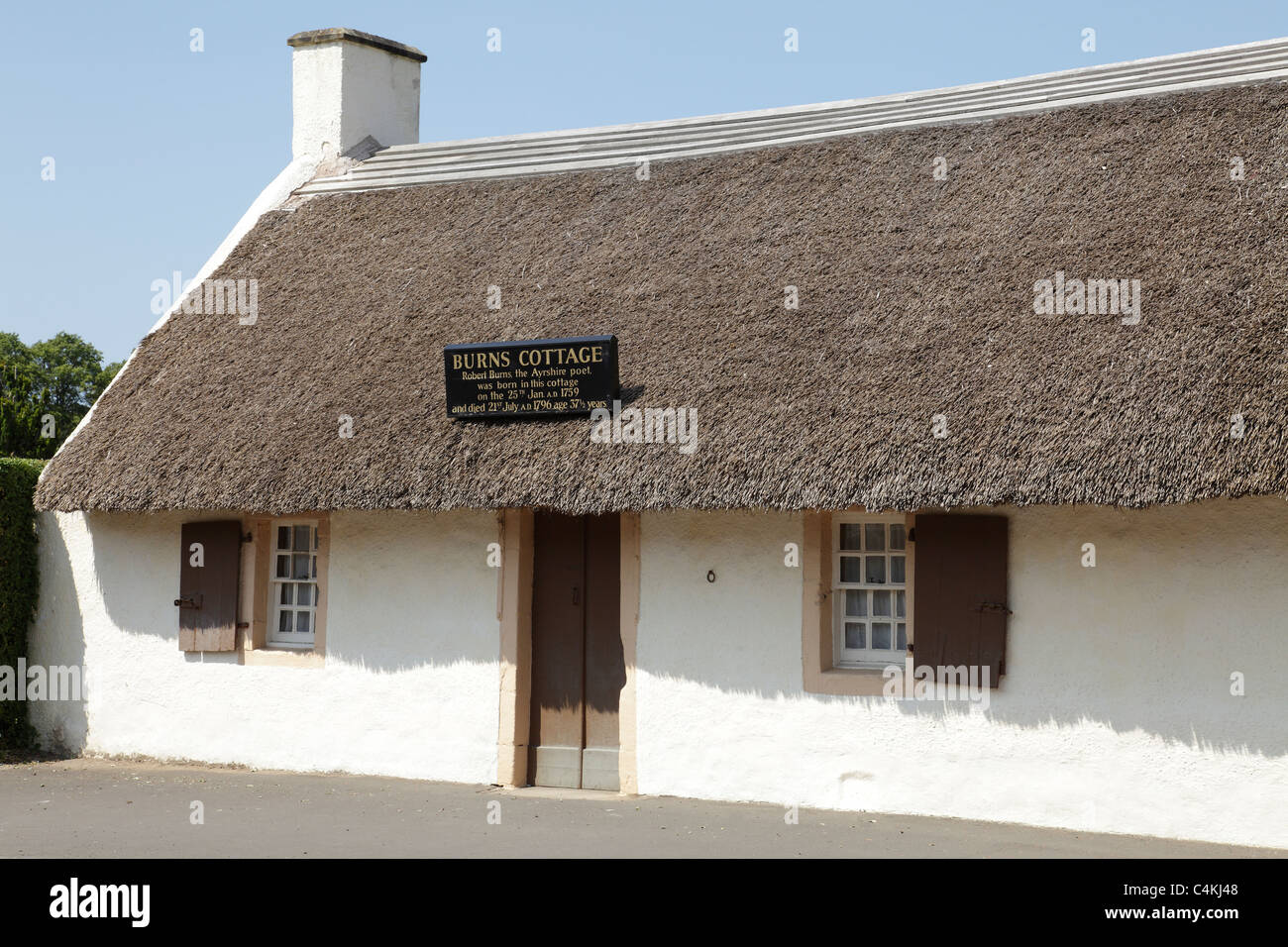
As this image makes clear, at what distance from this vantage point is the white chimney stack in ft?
48.2

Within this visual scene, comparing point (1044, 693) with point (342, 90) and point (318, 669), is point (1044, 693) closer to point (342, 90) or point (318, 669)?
point (318, 669)

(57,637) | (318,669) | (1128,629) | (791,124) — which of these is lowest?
(318,669)

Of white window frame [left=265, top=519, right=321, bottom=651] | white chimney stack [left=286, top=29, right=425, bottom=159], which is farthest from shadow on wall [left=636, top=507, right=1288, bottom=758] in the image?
white chimney stack [left=286, top=29, right=425, bottom=159]

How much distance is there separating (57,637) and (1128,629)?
8.92m

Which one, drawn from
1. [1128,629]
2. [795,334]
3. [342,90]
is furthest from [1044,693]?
[342,90]

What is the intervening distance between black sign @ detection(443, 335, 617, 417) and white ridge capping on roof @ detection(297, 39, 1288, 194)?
10.5 feet

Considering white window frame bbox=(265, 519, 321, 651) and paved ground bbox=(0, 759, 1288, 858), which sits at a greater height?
white window frame bbox=(265, 519, 321, 651)

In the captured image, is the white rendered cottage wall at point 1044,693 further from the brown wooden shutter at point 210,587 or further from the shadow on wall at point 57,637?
the shadow on wall at point 57,637

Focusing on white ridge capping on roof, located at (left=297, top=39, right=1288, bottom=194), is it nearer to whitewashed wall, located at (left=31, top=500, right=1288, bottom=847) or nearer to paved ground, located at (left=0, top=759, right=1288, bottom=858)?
whitewashed wall, located at (left=31, top=500, right=1288, bottom=847)

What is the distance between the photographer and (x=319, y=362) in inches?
463

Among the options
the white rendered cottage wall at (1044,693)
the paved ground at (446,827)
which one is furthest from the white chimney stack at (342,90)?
the paved ground at (446,827)

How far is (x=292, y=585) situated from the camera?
38.8 ft

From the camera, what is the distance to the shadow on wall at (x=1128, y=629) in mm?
8359

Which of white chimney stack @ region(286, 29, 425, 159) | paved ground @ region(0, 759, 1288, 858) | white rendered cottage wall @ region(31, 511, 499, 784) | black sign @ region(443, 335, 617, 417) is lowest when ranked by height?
paved ground @ region(0, 759, 1288, 858)
